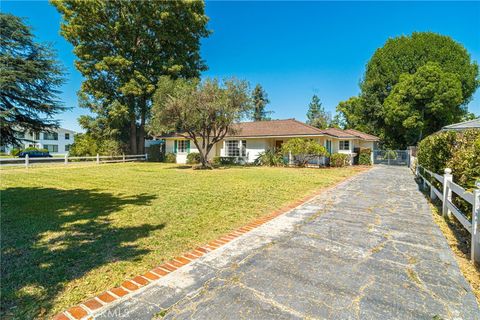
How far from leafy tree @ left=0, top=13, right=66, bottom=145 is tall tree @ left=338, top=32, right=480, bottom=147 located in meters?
29.0

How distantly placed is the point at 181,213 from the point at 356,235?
3.84 m

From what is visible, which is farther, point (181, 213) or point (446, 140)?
point (446, 140)

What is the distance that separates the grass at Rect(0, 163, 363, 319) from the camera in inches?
111

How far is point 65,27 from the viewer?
77.5 ft

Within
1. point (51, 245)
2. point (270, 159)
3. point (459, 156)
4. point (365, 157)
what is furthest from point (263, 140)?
point (51, 245)

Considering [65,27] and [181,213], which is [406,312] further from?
[65,27]

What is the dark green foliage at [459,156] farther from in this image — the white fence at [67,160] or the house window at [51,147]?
the house window at [51,147]

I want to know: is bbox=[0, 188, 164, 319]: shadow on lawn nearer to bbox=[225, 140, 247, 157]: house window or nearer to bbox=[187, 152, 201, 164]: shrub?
bbox=[187, 152, 201, 164]: shrub

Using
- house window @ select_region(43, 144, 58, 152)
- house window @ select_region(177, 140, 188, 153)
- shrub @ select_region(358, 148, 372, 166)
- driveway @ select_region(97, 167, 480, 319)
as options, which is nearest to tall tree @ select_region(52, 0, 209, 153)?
house window @ select_region(177, 140, 188, 153)

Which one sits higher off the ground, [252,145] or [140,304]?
[252,145]

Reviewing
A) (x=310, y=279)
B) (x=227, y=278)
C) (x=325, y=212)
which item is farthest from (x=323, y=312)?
(x=325, y=212)

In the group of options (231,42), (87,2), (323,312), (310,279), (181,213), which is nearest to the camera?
(323,312)

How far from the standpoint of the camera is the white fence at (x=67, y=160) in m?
17.8

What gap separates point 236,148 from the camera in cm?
2334
